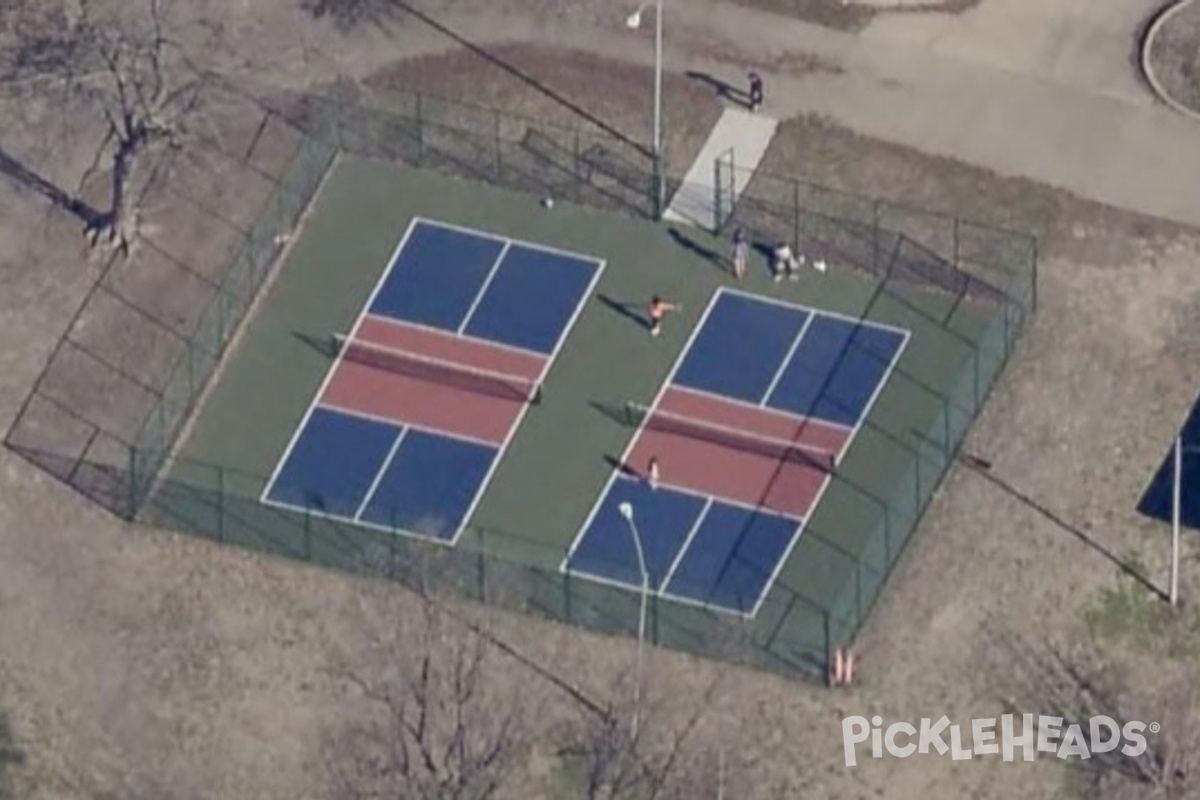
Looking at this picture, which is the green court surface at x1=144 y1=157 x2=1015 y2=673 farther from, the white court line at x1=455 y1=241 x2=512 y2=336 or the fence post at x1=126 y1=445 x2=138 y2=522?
the white court line at x1=455 y1=241 x2=512 y2=336

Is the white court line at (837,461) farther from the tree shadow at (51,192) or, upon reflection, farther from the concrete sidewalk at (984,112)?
the tree shadow at (51,192)

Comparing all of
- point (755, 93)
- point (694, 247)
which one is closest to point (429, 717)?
point (694, 247)

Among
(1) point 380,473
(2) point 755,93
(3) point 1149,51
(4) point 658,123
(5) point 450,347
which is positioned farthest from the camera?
(3) point 1149,51

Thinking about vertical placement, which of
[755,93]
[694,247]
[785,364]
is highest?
[755,93]

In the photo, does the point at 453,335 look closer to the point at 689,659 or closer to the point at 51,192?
the point at 51,192

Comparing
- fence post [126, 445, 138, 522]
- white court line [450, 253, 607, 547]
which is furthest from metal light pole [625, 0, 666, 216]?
fence post [126, 445, 138, 522]

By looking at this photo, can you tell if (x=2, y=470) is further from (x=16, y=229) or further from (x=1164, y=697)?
(x=1164, y=697)

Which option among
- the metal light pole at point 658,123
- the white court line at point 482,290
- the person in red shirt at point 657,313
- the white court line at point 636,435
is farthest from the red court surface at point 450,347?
the metal light pole at point 658,123

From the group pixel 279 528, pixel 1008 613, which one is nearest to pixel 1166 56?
pixel 1008 613
